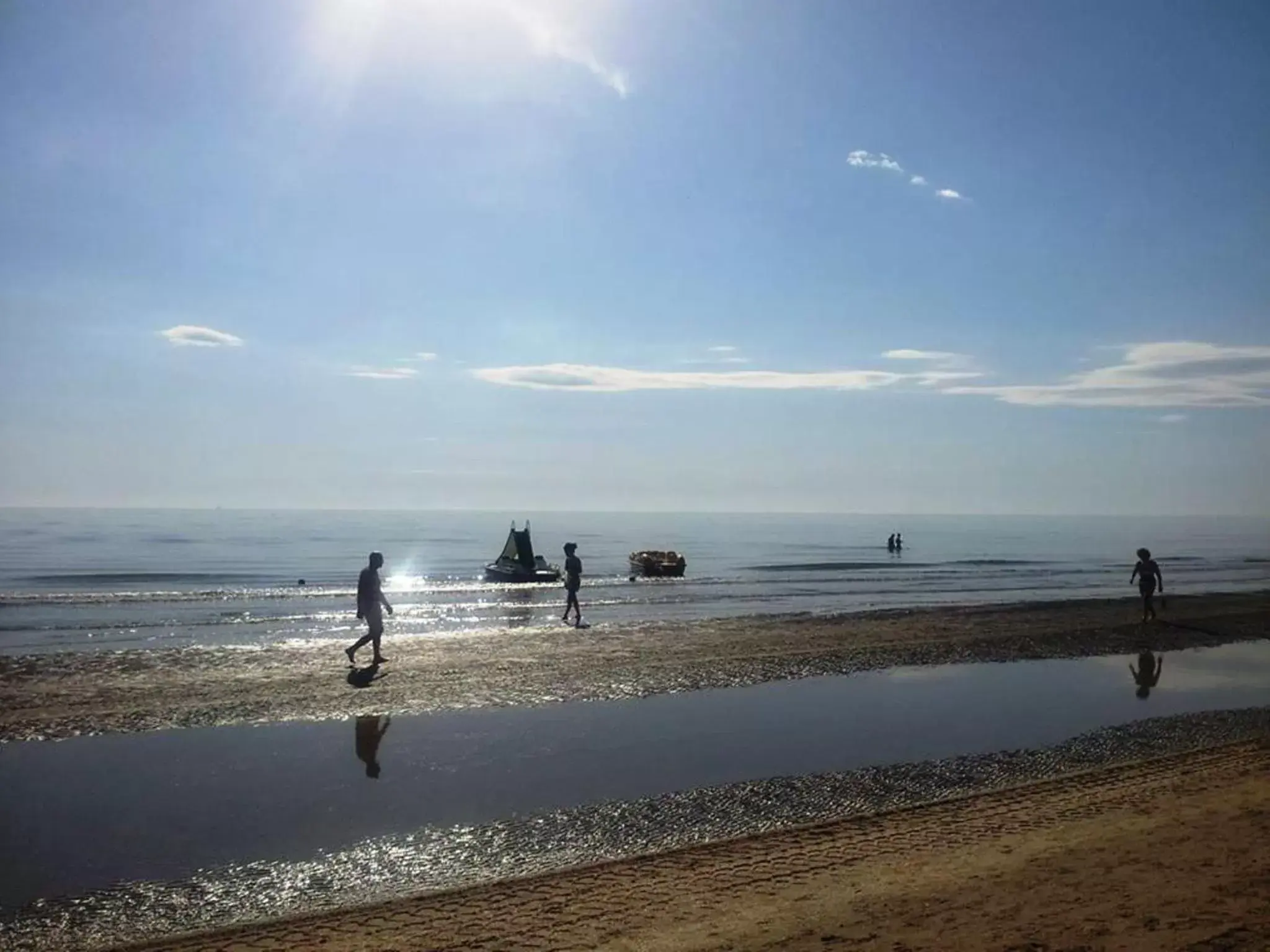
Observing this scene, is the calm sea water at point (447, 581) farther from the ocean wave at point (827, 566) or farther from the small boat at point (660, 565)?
the small boat at point (660, 565)

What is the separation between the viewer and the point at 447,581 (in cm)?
5197

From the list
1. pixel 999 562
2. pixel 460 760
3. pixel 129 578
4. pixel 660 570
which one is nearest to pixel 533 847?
pixel 460 760

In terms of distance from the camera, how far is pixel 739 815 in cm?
842

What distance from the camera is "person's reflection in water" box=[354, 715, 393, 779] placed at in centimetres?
1027

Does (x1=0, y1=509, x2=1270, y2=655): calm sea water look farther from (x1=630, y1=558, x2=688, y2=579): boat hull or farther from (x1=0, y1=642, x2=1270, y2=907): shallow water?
(x1=0, y1=642, x2=1270, y2=907): shallow water

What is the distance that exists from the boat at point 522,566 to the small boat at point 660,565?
520 centimetres

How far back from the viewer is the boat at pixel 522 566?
151 feet

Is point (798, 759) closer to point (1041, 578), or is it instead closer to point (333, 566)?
point (1041, 578)

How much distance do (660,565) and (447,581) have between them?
1274 cm

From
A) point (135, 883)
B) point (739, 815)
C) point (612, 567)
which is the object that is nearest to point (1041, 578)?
point (612, 567)

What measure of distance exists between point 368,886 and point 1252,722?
40.1ft

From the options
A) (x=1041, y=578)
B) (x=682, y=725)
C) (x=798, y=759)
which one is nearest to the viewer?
(x=798, y=759)

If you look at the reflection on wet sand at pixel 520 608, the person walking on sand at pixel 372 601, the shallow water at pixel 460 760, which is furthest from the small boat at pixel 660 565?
the shallow water at pixel 460 760

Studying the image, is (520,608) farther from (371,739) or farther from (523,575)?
(371,739)
